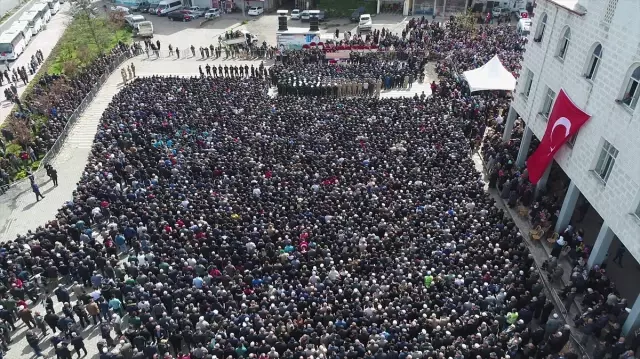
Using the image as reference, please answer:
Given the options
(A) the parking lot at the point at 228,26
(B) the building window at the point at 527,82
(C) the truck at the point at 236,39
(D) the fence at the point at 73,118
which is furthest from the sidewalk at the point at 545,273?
(A) the parking lot at the point at 228,26

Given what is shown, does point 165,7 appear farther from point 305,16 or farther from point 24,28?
point 305,16

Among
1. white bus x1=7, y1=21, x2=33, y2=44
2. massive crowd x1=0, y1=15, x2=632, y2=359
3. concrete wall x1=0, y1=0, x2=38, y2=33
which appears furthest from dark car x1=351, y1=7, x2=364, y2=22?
concrete wall x1=0, y1=0, x2=38, y2=33

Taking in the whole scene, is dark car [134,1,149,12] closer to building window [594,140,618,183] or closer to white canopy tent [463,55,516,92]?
white canopy tent [463,55,516,92]

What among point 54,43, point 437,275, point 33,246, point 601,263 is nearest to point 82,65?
point 54,43

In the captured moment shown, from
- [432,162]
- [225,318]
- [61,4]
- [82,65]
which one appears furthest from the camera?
[61,4]

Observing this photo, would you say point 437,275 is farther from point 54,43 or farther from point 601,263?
point 54,43

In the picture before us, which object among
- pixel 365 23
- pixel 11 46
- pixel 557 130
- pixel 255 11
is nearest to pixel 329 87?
pixel 557 130

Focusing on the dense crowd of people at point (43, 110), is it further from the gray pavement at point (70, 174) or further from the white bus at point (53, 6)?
the white bus at point (53, 6)
